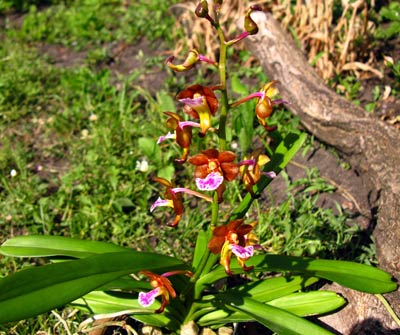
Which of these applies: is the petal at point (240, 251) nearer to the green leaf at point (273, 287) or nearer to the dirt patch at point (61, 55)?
the green leaf at point (273, 287)

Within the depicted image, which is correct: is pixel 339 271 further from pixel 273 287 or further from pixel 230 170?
pixel 230 170

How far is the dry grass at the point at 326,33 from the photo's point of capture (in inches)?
143

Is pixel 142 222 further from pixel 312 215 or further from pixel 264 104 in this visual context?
pixel 264 104

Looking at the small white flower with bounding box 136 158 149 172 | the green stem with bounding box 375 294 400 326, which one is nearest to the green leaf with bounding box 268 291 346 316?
the green stem with bounding box 375 294 400 326

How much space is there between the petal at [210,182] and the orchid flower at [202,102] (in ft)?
0.44

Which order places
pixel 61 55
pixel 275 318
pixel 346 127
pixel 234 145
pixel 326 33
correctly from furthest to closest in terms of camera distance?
pixel 61 55 → pixel 326 33 → pixel 234 145 → pixel 346 127 → pixel 275 318

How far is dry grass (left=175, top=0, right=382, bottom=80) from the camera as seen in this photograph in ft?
11.9

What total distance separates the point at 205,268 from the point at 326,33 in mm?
2231

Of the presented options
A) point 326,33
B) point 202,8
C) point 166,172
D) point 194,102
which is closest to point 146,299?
point 194,102

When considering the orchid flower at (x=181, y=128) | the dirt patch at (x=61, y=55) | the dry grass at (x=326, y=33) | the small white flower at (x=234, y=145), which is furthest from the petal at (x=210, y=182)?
the dirt patch at (x=61, y=55)

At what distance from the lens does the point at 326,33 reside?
3631 millimetres

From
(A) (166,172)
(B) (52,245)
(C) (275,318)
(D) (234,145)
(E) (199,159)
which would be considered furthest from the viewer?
(D) (234,145)

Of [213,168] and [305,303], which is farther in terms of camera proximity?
[305,303]

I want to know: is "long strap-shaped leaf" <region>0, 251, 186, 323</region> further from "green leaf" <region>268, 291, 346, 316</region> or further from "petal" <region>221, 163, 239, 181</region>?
"green leaf" <region>268, 291, 346, 316</region>
